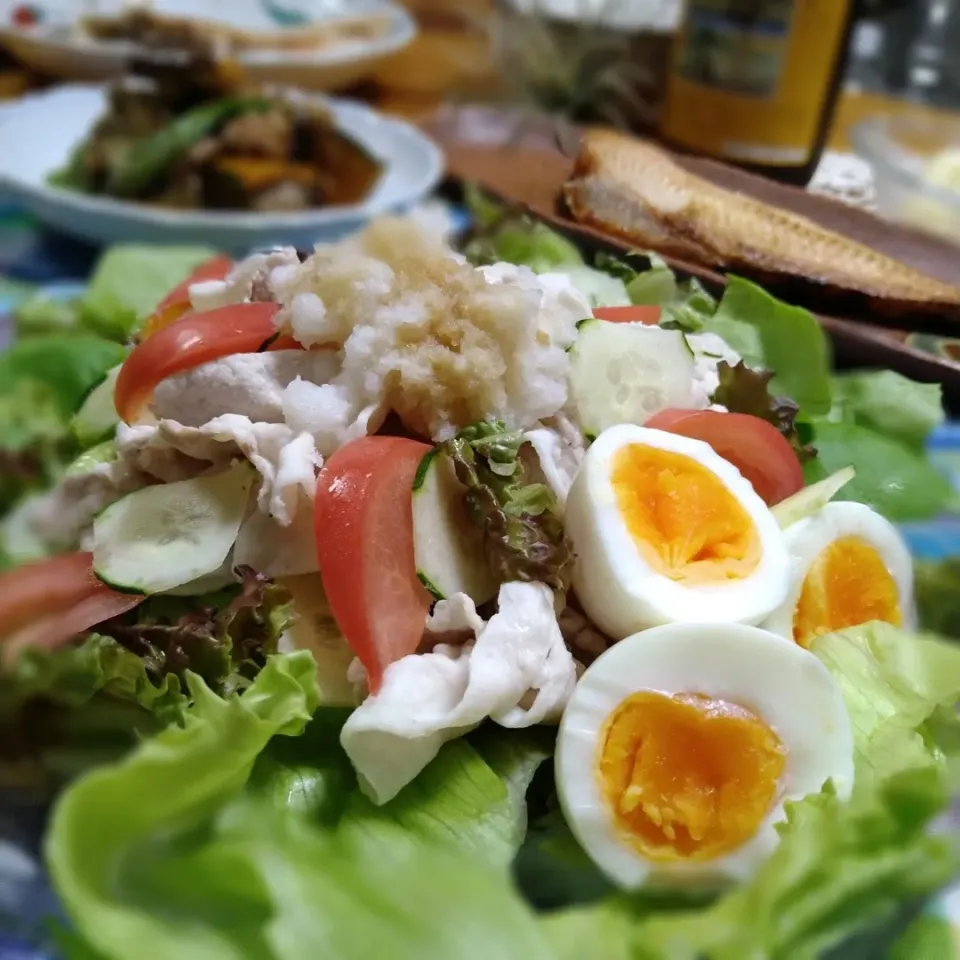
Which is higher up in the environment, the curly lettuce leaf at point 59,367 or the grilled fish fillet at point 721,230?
the curly lettuce leaf at point 59,367

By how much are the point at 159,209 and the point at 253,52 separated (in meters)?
1.31

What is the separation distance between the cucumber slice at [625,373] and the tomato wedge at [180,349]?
13.0 inches

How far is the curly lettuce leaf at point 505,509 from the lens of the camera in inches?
35.6

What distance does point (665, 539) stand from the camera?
0.94m

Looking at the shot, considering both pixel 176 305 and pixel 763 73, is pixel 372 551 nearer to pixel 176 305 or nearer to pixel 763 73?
pixel 176 305

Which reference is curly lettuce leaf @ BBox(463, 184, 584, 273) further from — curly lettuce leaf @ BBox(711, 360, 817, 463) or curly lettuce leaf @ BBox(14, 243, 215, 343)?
curly lettuce leaf @ BBox(14, 243, 215, 343)

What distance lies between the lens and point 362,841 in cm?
73

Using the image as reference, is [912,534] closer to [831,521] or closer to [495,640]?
[831,521]

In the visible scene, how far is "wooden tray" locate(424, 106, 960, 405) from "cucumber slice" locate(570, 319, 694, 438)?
398 millimetres

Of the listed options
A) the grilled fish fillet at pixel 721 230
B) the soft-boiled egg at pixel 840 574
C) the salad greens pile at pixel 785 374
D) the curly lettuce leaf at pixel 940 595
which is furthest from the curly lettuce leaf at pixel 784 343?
the curly lettuce leaf at pixel 940 595

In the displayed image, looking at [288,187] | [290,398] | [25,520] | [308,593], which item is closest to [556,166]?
[288,187]

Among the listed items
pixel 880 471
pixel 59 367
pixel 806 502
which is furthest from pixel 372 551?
pixel 880 471

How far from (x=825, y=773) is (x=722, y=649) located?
128 mm

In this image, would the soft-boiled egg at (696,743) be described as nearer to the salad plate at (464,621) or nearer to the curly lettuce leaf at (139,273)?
the salad plate at (464,621)
